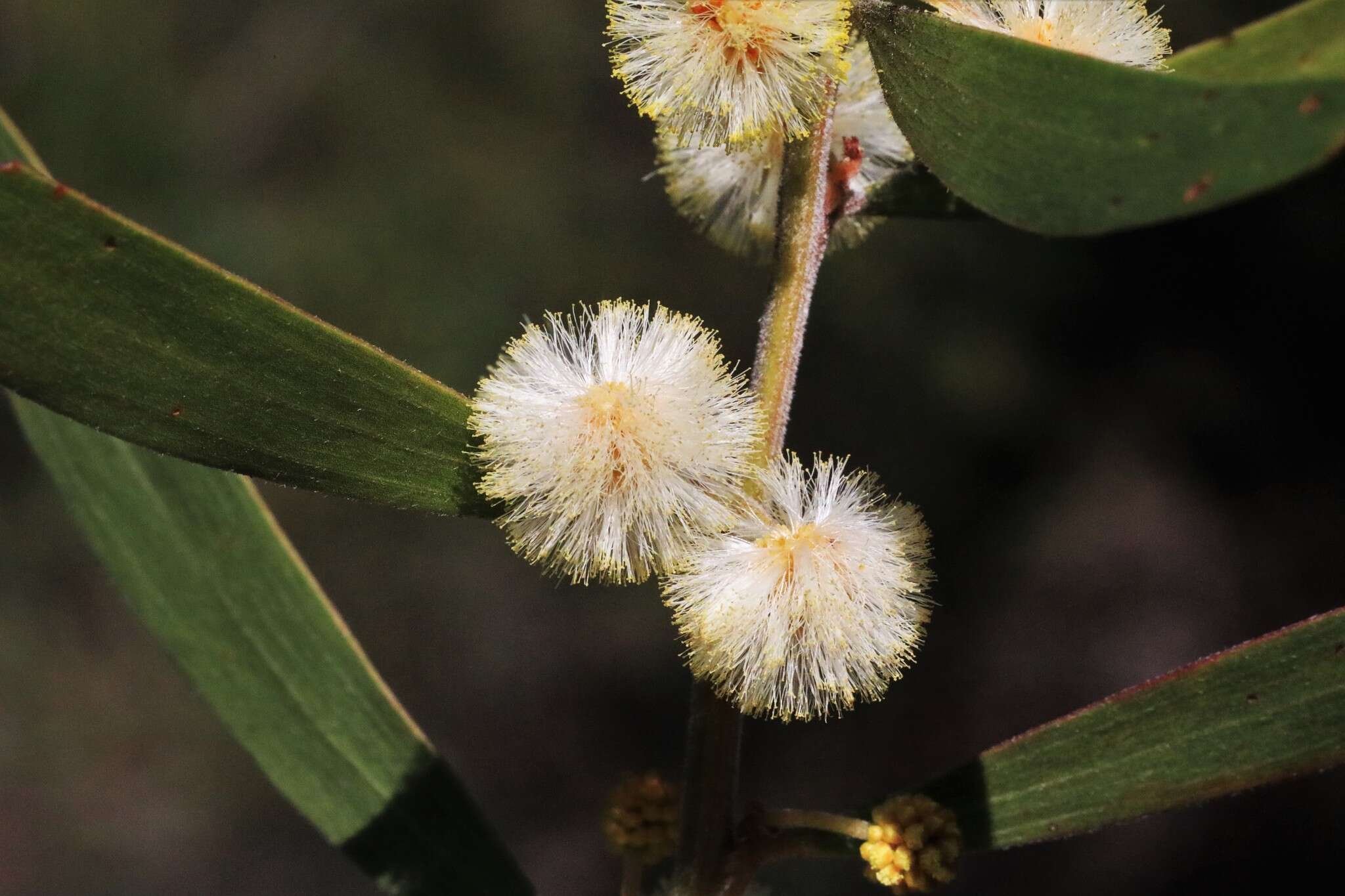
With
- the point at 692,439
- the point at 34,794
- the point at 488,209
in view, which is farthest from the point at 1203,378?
the point at 34,794

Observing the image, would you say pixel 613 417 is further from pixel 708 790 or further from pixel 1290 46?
pixel 1290 46

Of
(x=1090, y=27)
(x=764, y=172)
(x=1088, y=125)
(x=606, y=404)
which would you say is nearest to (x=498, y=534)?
(x=764, y=172)

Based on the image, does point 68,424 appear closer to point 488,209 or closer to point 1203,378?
point 488,209

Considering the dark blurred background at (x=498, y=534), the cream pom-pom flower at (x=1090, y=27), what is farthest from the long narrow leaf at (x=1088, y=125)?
the dark blurred background at (x=498, y=534)

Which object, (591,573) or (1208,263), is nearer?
(591,573)

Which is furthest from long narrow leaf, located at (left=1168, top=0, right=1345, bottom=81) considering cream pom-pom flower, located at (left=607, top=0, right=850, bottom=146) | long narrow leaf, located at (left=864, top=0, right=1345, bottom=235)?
cream pom-pom flower, located at (left=607, top=0, right=850, bottom=146)

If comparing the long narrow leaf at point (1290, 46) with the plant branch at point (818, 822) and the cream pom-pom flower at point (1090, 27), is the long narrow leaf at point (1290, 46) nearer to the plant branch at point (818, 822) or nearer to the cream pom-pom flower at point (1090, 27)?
the cream pom-pom flower at point (1090, 27)
